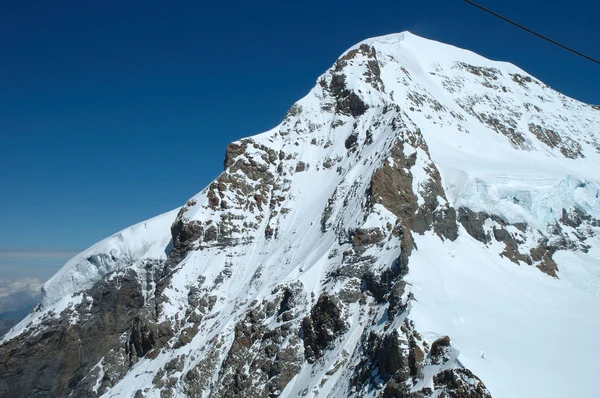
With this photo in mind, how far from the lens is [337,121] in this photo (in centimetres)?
7812

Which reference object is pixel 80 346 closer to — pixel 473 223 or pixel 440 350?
pixel 440 350

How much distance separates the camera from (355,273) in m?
53.1

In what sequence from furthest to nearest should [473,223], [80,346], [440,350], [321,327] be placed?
[80,346], [473,223], [321,327], [440,350]

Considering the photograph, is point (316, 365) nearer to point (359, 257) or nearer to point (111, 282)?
point (359, 257)

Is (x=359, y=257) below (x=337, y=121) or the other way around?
below

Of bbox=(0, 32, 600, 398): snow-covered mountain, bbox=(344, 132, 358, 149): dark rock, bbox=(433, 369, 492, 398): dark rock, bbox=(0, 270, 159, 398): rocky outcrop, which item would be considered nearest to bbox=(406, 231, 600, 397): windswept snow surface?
bbox=(0, 32, 600, 398): snow-covered mountain

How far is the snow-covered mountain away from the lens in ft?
144

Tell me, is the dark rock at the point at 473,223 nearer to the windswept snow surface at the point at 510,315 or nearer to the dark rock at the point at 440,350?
the windswept snow surface at the point at 510,315

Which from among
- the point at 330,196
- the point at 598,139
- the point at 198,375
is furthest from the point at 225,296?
the point at 598,139

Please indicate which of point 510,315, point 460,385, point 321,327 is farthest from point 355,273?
point 460,385

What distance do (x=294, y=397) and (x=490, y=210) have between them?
1387 inches

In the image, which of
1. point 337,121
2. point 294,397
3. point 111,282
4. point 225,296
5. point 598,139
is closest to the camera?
point 294,397

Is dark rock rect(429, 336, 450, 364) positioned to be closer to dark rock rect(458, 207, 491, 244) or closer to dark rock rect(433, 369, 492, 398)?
dark rock rect(433, 369, 492, 398)

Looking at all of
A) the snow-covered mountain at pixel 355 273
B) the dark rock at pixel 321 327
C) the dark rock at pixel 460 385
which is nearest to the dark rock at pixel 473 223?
the snow-covered mountain at pixel 355 273
